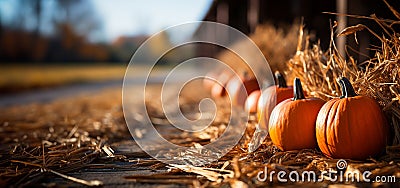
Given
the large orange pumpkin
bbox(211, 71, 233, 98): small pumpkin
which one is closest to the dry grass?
the large orange pumpkin

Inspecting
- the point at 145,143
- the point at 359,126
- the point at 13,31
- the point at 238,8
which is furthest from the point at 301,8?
the point at 13,31

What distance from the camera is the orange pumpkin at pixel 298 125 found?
7.29ft

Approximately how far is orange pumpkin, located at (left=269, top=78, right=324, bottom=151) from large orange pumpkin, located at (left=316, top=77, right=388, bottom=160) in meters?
0.16

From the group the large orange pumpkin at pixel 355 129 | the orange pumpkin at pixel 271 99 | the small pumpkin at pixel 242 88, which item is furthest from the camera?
the small pumpkin at pixel 242 88

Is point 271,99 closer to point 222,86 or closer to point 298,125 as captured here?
point 298,125

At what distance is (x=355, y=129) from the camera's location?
1.98 meters

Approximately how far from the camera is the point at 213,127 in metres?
3.35

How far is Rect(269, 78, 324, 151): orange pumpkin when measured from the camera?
2223mm

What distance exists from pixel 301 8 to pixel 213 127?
3188 millimetres

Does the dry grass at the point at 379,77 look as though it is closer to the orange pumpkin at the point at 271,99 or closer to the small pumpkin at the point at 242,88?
the orange pumpkin at the point at 271,99

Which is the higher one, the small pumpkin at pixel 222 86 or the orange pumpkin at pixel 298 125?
the small pumpkin at pixel 222 86

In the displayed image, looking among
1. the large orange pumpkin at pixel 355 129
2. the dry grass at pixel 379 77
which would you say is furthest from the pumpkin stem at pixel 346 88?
the dry grass at pixel 379 77

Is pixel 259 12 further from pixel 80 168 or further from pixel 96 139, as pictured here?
pixel 80 168

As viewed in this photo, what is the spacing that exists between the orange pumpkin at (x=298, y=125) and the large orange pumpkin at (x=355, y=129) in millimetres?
165
